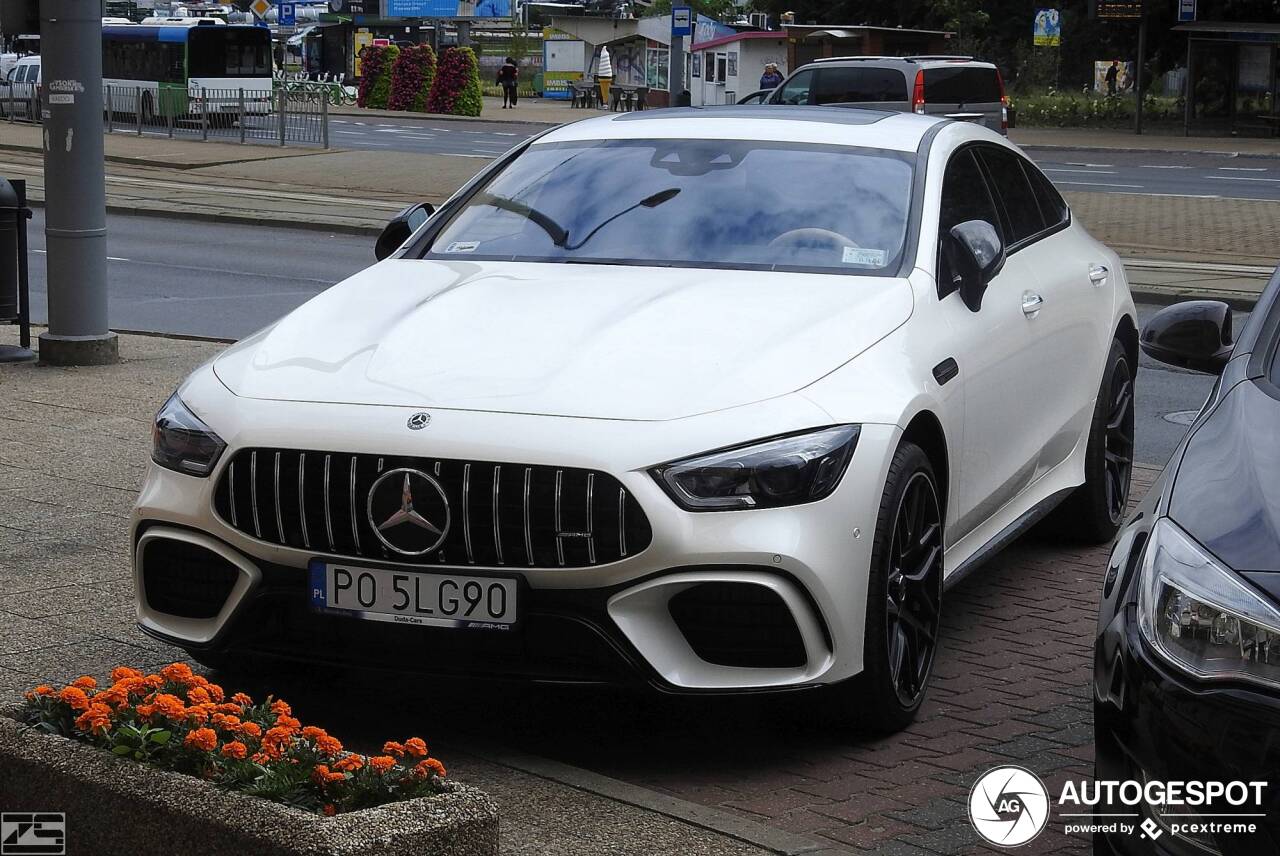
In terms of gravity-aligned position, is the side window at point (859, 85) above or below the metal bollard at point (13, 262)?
above

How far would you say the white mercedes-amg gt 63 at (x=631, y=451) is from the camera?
395 cm

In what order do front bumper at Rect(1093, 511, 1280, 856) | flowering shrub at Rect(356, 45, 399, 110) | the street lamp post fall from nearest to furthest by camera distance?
1. front bumper at Rect(1093, 511, 1280, 856)
2. the street lamp post
3. flowering shrub at Rect(356, 45, 399, 110)

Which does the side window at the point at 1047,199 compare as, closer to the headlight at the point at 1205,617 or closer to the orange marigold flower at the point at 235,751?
the headlight at the point at 1205,617

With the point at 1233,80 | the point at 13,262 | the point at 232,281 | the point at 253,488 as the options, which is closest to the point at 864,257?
the point at 253,488

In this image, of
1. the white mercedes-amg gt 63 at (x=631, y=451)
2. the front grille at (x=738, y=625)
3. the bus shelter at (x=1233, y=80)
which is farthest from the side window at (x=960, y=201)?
the bus shelter at (x=1233, y=80)

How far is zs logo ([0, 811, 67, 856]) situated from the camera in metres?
3.24

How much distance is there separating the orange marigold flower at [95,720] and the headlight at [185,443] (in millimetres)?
958

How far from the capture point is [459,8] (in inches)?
3184

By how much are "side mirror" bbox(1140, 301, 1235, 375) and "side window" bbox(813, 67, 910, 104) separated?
2374cm

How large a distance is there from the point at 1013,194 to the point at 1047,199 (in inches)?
20.3

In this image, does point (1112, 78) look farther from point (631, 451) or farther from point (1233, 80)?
point (631, 451)

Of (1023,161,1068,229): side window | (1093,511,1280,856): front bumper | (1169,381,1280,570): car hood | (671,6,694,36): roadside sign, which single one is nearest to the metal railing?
(671,6,694,36): roadside sign

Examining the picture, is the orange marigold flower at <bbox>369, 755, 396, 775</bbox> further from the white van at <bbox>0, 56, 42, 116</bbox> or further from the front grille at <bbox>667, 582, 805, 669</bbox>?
the white van at <bbox>0, 56, 42, 116</bbox>

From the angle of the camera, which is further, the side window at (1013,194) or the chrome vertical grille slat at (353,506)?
the side window at (1013,194)
